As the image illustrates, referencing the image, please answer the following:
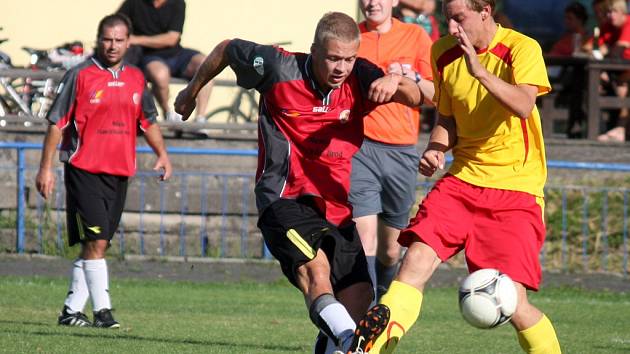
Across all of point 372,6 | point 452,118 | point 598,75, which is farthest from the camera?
Answer: point 598,75

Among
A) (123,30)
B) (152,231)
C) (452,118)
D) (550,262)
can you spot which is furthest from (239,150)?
(452,118)

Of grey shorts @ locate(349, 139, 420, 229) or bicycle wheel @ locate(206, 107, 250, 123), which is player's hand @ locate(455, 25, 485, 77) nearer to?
grey shorts @ locate(349, 139, 420, 229)

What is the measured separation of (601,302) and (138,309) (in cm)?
436

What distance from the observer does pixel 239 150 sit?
14078mm

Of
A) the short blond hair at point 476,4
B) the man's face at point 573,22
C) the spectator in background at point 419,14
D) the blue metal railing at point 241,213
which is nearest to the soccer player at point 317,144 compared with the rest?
the short blond hair at point 476,4

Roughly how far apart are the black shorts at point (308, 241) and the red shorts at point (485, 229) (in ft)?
1.17

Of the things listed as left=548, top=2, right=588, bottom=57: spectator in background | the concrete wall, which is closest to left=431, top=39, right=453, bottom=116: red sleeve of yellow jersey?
left=548, top=2, right=588, bottom=57: spectator in background

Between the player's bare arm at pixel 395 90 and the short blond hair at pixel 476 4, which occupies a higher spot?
the short blond hair at pixel 476 4

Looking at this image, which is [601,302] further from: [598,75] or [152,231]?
[152,231]

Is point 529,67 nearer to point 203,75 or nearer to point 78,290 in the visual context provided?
point 203,75

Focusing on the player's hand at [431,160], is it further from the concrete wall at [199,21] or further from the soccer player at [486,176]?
the concrete wall at [199,21]

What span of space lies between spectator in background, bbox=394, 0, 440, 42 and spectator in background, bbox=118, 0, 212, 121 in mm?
2300

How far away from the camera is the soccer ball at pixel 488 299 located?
624cm

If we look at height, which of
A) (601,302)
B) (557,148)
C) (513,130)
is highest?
(513,130)
